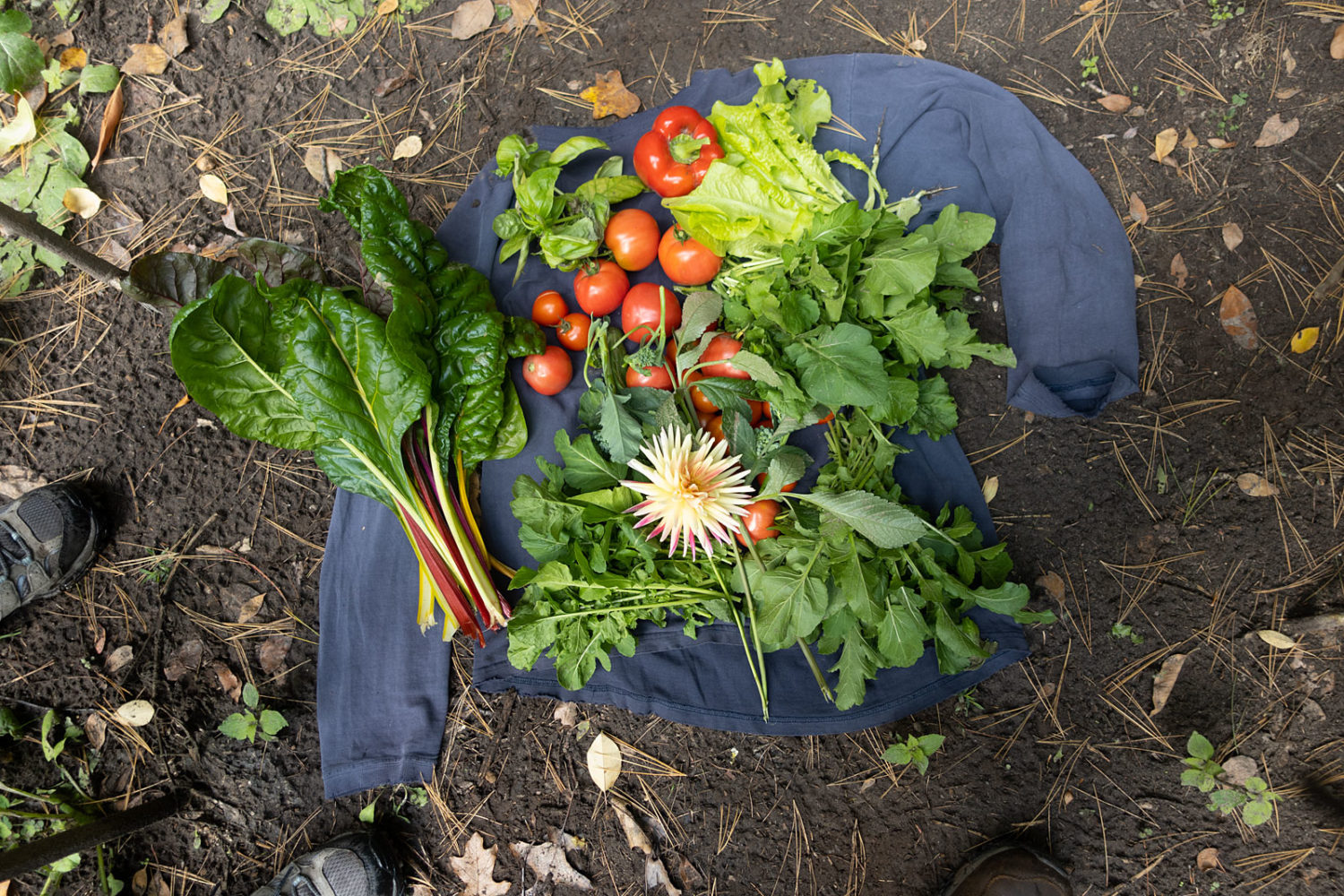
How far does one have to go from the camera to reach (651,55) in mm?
2303

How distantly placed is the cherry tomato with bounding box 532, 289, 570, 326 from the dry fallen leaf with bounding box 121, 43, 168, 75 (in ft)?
5.45

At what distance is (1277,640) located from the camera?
2082 mm

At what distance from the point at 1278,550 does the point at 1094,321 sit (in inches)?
35.7

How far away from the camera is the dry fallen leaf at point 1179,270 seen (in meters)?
2.15

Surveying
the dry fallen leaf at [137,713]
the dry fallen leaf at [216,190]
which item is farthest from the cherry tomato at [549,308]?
the dry fallen leaf at [137,713]

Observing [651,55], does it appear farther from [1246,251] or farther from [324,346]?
[1246,251]

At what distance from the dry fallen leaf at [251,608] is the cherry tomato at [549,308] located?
132cm

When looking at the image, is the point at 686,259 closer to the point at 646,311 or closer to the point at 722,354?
the point at 646,311

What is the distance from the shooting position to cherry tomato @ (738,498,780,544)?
75.5 inches

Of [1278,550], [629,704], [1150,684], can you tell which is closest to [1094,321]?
[1278,550]

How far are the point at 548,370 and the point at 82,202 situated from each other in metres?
1.82

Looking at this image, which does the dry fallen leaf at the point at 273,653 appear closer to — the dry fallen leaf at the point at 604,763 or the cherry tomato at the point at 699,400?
the dry fallen leaf at the point at 604,763

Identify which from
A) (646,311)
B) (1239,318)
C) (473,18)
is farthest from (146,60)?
(1239,318)

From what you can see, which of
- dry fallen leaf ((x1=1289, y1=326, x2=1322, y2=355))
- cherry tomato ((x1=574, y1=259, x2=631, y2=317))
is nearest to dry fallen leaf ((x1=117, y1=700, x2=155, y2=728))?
cherry tomato ((x1=574, y1=259, x2=631, y2=317))
